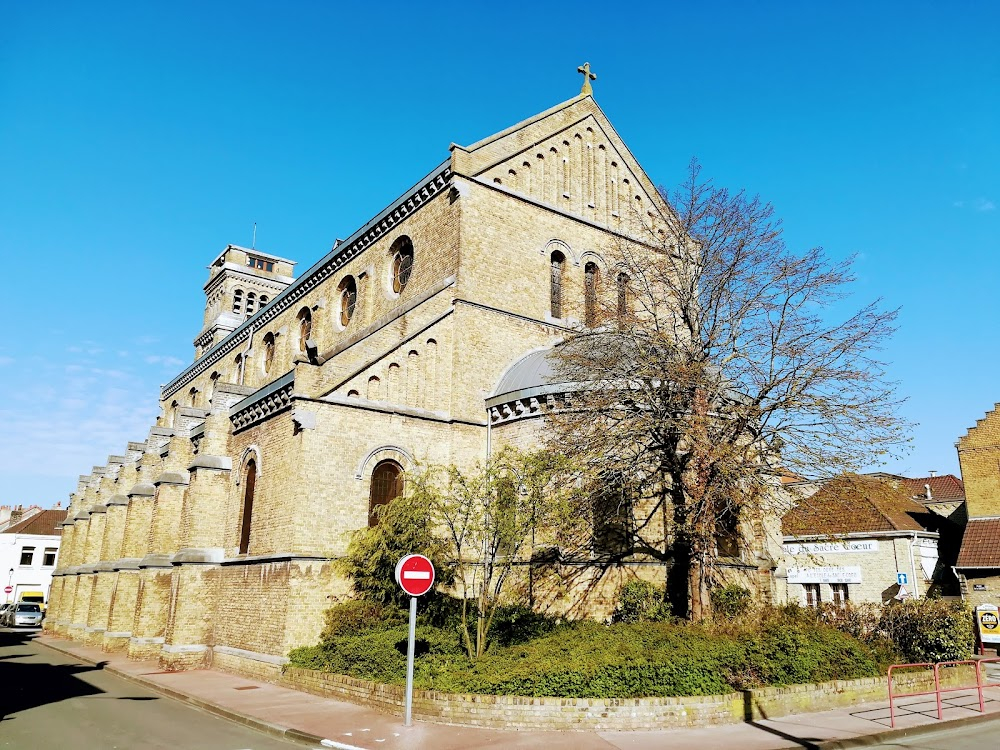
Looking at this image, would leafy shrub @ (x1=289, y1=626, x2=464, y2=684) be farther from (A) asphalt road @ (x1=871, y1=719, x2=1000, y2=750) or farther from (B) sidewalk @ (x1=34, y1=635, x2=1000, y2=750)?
(A) asphalt road @ (x1=871, y1=719, x2=1000, y2=750)

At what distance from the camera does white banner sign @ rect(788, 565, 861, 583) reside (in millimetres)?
32406

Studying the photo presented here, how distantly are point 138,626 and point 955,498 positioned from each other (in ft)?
132

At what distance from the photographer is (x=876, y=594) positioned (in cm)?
3159

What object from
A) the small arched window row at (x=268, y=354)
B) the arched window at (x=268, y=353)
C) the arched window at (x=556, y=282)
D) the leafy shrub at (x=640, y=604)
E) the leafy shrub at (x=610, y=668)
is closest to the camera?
the leafy shrub at (x=610, y=668)

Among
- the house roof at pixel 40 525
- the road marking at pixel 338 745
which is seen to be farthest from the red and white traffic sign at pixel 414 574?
the house roof at pixel 40 525

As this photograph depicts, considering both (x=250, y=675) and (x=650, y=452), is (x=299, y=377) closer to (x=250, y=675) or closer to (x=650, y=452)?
(x=250, y=675)

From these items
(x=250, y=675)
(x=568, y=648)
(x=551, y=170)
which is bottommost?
(x=250, y=675)

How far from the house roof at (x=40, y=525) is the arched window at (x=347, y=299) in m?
52.7

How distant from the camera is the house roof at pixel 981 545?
91.1 feet

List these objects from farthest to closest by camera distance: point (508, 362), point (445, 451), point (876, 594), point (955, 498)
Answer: point (955, 498)
point (876, 594)
point (508, 362)
point (445, 451)

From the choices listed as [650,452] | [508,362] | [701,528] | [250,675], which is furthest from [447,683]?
[508,362]

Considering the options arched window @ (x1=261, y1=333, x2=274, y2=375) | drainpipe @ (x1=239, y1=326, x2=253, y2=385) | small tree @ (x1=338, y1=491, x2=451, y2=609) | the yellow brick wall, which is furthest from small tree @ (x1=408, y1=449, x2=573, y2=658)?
the yellow brick wall

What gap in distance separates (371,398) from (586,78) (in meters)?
15.9

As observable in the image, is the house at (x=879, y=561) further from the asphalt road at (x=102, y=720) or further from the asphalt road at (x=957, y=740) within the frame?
the asphalt road at (x=102, y=720)
